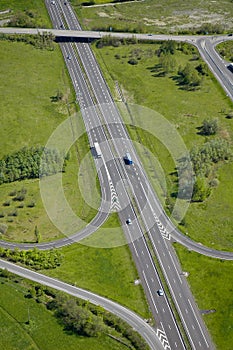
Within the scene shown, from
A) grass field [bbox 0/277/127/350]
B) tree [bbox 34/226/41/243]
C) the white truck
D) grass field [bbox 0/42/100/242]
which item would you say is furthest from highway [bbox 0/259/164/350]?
the white truck

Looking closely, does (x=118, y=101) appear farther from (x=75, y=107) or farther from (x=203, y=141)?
(x=203, y=141)

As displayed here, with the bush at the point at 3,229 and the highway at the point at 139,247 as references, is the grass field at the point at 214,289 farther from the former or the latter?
the bush at the point at 3,229

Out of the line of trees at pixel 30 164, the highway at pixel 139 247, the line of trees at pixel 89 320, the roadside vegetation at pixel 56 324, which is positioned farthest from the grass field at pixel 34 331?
the line of trees at pixel 30 164

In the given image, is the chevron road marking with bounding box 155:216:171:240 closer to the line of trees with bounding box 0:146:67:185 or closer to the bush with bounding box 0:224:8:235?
the line of trees with bounding box 0:146:67:185

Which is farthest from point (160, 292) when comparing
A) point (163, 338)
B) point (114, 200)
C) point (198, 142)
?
point (198, 142)

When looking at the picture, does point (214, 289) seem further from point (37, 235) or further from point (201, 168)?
point (37, 235)

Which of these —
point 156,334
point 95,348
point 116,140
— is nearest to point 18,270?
point 95,348
